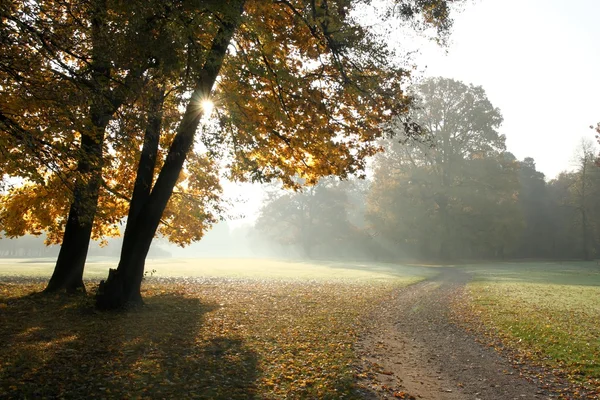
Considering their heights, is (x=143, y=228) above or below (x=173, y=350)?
above

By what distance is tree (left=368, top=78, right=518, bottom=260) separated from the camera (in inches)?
1879

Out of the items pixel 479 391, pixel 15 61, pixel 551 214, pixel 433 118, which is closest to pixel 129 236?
pixel 15 61

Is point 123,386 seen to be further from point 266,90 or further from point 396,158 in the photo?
point 396,158

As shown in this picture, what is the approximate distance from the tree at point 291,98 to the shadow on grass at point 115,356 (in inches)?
64.7

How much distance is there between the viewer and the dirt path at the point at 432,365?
6672mm

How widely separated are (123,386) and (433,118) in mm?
47397

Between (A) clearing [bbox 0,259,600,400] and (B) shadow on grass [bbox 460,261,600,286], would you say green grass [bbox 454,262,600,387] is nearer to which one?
(A) clearing [bbox 0,259,600,400]

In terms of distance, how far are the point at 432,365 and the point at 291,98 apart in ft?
25.5

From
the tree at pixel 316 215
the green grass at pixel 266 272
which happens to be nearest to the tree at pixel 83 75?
the green grass at pixel 266 272

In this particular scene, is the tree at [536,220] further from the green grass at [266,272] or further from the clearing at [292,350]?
the clearing at [292,350]

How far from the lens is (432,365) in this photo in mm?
8133

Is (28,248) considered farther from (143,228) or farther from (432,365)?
(432,365)

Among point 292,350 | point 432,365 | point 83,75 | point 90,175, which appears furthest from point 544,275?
point 83,75

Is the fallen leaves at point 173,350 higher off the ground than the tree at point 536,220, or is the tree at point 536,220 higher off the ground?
the tree at point 536,220
